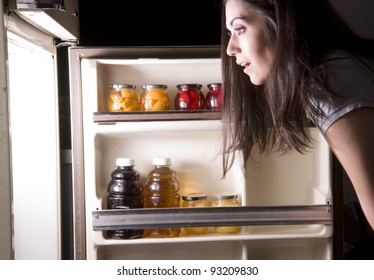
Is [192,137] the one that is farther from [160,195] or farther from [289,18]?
[289,18]

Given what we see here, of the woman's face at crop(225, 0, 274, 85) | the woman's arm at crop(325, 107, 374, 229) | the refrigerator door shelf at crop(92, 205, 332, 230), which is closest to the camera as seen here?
the woman's arm at crop(325, 107, 374, 229)

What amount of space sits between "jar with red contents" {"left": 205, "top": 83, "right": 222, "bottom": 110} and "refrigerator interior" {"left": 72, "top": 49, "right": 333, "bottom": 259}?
0.05 metres

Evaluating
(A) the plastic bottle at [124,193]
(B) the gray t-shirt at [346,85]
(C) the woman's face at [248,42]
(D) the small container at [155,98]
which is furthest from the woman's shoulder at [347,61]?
(A) the plastic bottle at [124,193]

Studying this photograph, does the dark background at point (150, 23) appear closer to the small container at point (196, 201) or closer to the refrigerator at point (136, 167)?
the refrigerator at point (136, 167)

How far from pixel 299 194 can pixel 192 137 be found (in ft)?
1.01

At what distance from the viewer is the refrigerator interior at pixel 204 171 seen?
3.59 feet

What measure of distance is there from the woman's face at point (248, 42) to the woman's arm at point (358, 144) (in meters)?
0.22

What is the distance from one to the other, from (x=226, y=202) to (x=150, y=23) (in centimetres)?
49

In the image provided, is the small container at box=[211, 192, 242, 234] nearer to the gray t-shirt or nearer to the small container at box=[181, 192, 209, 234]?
the small container at box=[181, 192, 209, 234]

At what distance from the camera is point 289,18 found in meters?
0.85

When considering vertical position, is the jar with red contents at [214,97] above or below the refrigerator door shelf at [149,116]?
above

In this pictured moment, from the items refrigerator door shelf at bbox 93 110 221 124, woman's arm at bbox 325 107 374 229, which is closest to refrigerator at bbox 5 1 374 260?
refrigerator door shelf at bbox 93 110 221 124

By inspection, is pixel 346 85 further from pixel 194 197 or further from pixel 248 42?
pixel 194 197

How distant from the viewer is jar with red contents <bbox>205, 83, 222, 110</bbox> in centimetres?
A: 107
